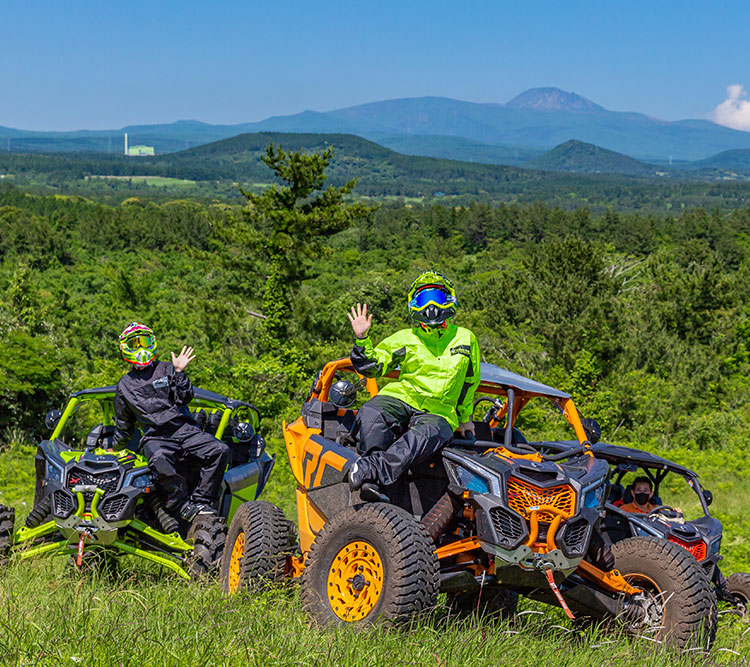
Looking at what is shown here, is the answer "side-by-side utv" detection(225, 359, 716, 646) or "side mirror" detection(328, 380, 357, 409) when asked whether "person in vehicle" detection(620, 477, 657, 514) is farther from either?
"side mirror" detection(328, 380, 357, 409)

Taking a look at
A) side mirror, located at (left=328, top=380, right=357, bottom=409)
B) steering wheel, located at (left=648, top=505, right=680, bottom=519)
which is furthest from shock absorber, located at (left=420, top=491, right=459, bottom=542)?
steering wheel, located at (left=648, top=505, right=680, bottom=519)

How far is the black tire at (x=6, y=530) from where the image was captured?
6812mm

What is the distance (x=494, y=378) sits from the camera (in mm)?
6254

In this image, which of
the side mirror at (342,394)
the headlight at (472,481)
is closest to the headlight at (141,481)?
the side mirror at (342,394)

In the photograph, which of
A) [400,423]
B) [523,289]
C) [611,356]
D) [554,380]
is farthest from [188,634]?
[523,289]

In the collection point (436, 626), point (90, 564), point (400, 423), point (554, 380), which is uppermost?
point (400, 423)

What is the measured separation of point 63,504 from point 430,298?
126 inches

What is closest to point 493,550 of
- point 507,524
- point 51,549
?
point 507,524

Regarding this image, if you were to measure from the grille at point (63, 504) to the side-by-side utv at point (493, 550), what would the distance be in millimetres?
1796

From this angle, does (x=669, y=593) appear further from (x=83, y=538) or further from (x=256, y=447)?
(x=256, y=447)

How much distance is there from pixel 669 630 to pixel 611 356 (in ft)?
91.8

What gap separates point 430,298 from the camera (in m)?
5.99

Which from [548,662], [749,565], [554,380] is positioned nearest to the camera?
[548,662]

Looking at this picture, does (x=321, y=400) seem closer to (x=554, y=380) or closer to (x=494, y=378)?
(x=494, y=378)
